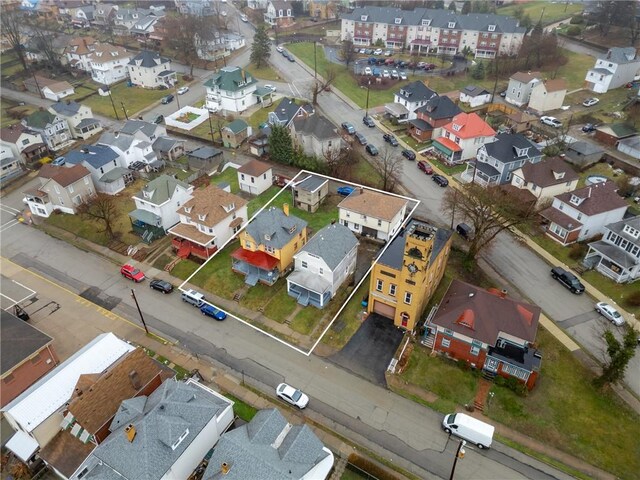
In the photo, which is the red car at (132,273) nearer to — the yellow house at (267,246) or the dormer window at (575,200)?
the yellow house at (267,246)

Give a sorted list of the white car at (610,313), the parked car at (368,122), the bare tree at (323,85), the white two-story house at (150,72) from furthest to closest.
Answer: the white two-story house at (150,72) < the bare tree at (323,85) < the parked car at (368,122) < the white car at (610,313)

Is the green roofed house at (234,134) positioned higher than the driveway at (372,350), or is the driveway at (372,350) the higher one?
the green roofed house at (234,134)

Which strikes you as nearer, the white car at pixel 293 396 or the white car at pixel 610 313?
the white car at pixel 293 396

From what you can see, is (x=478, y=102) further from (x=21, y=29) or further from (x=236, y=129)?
(x=21, y=29)

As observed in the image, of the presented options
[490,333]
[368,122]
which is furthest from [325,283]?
[368,122]

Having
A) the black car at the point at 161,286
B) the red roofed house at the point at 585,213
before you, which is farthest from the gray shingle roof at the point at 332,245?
the red roofed house at the point at 585,213
